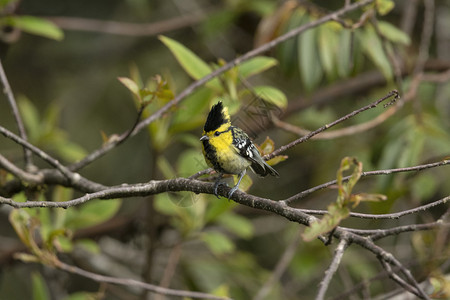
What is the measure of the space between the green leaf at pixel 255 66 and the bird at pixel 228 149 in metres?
0.43

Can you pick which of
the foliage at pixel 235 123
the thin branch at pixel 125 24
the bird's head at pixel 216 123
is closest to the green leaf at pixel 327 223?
the foliage at pixel 235 123

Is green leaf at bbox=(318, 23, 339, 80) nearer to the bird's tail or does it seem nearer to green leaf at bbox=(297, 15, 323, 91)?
green leaf at bbox=(297, 15, 323, 91)

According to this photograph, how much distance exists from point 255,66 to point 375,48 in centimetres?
69

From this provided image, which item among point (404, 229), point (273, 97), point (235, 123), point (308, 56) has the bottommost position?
point (404, 229)

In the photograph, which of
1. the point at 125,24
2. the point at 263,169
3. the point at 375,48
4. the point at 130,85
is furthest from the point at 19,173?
the point at 125,24

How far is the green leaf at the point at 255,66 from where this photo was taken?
204cm

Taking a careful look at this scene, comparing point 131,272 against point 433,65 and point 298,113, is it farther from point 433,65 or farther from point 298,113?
point 433,65

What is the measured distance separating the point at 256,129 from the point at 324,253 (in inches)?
73.5

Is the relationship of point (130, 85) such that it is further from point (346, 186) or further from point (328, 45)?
point (328, 45)

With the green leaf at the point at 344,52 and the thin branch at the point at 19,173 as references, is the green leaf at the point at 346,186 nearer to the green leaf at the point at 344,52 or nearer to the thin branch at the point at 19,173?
the thin branch at the point at 19,173

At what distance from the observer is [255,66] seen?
207 cm

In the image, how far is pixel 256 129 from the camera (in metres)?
1.69

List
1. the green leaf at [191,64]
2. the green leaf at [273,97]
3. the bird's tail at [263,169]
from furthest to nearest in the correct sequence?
the green leaf at [191,64]
the green leaf at [273,97]
the bird's tail at [263,169]

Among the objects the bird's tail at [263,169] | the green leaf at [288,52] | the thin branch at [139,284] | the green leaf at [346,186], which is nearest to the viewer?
the green leaf at [346,186]
